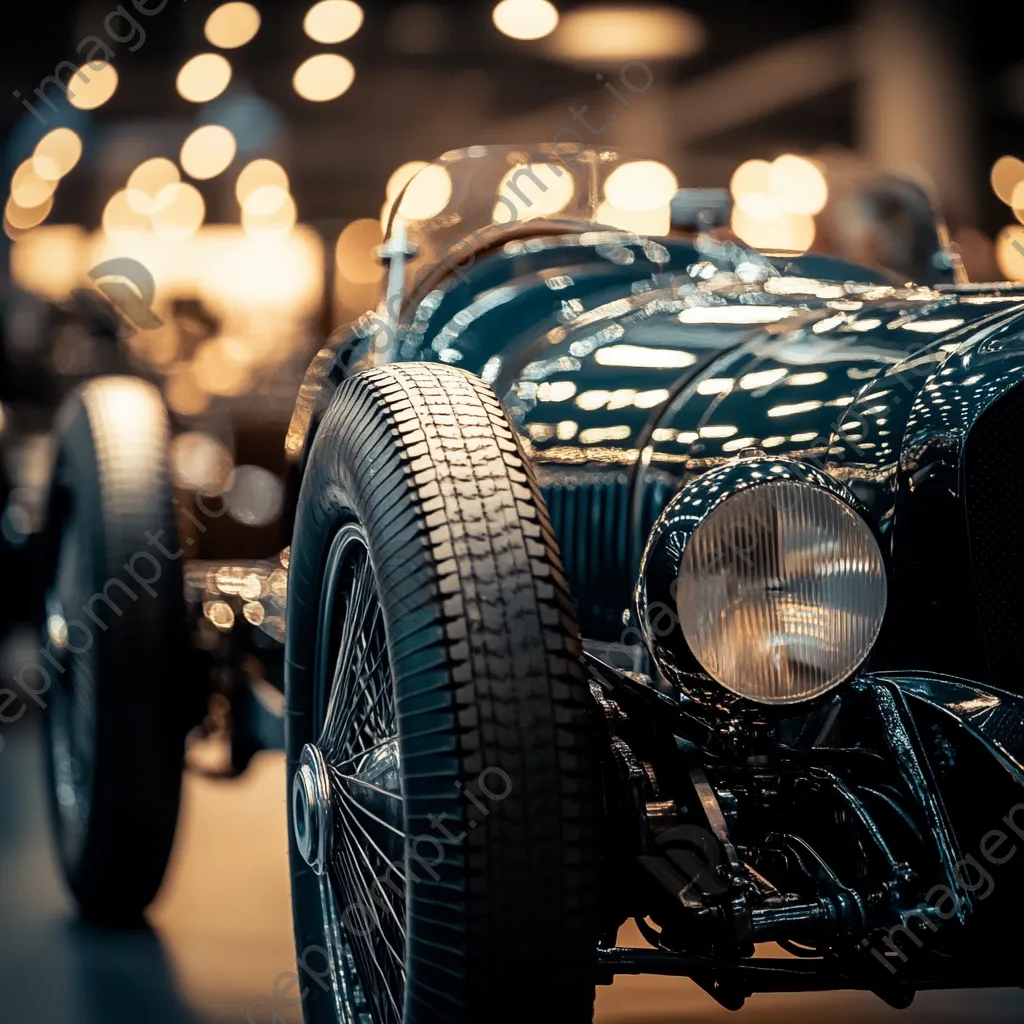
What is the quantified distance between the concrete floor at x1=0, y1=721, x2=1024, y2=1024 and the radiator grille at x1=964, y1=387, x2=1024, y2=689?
95cm

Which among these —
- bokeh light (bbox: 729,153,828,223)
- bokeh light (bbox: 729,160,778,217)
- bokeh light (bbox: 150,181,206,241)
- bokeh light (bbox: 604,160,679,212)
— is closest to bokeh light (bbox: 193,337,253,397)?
bokeh light (bbox: 150,181,206,241)

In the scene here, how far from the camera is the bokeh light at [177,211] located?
17.0m

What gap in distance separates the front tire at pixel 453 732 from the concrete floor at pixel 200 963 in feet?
2.99

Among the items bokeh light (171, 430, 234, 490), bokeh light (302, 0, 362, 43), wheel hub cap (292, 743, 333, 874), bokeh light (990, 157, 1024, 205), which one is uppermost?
bokeh light (302, 0, 362, 43)

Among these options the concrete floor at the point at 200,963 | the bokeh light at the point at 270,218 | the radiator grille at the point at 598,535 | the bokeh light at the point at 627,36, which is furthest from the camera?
the bokeh light at the point at 270,218

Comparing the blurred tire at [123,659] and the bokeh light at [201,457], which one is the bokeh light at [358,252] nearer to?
the bokeh light at [201,457]

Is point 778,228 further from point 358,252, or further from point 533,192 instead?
point 358,252

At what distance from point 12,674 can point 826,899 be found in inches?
213

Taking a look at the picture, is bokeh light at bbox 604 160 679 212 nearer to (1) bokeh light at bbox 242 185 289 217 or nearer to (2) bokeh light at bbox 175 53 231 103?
(2) bokeh light at bbox 175 53 231 103

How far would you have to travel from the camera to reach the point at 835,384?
227 cm

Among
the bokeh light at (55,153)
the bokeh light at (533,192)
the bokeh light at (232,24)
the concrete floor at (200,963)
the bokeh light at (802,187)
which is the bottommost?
the concrete floor at (200,963)

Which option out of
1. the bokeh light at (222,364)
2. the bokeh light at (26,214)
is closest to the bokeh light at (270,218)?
the bokeh light at (26,214)

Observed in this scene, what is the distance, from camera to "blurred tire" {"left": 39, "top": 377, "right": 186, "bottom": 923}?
11.0 ft

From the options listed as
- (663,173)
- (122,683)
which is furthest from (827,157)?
(122,683)
